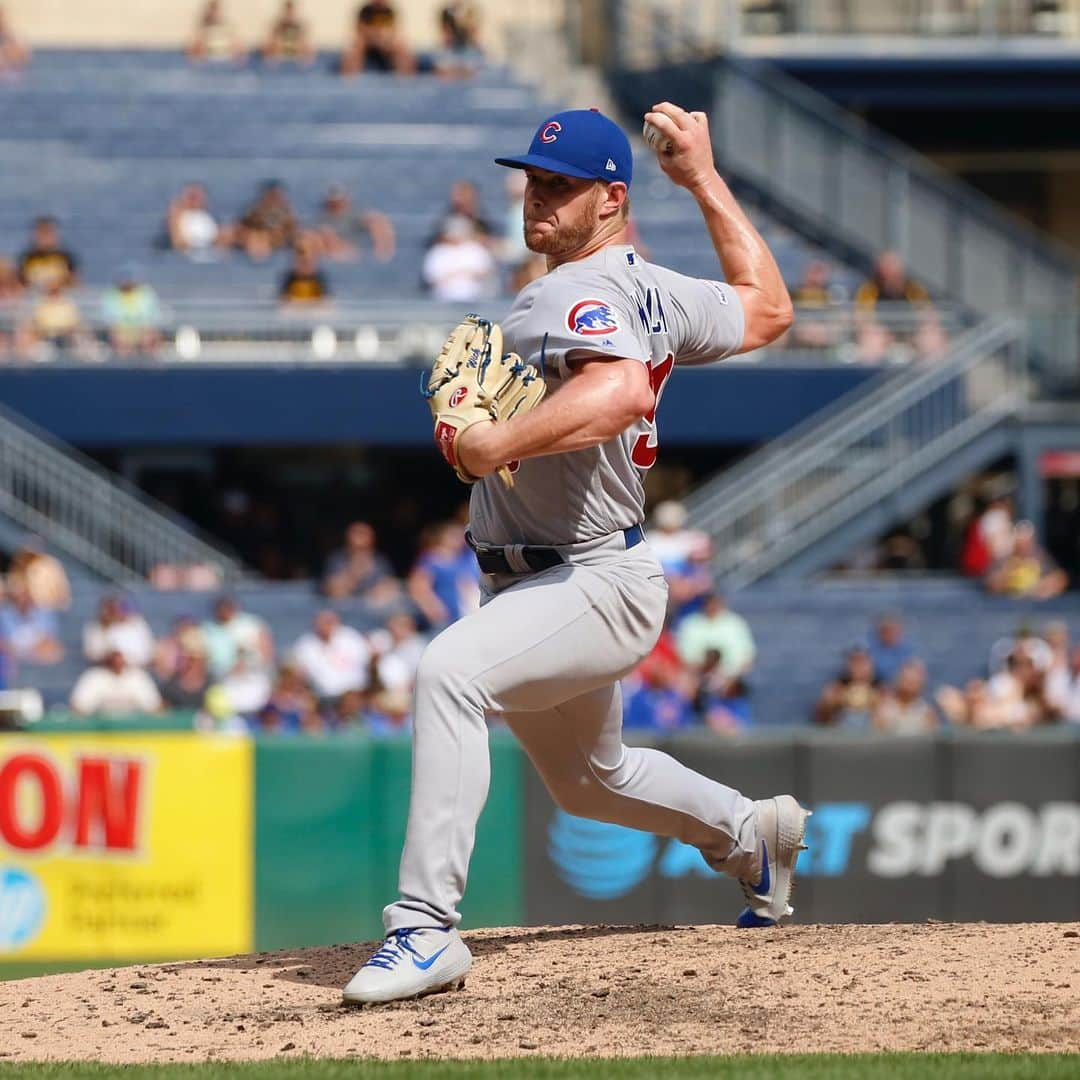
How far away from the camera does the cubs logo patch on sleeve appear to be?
5.15m

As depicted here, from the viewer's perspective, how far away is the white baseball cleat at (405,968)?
207 inches

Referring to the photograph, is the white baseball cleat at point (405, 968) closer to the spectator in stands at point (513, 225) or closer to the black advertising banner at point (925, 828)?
the black advertising banner at point (925, 828)

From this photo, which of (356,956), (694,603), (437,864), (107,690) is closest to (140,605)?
(107,690)

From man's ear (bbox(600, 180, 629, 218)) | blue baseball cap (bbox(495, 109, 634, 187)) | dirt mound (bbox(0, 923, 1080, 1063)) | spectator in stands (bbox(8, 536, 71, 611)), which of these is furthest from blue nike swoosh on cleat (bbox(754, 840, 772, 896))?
spectator in stands (bbox(8, 536, 71, 611))

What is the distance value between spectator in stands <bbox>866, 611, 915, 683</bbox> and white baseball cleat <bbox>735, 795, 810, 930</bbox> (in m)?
8.78

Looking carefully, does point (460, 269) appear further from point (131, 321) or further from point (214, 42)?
point (214, 42)

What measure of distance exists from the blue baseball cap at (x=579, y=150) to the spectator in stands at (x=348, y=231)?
14084 millimetres

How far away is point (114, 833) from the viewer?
11.4m

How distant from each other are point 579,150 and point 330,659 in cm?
937

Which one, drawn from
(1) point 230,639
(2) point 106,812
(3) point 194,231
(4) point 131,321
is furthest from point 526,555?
(3) point 194,231

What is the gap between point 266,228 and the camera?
63.5ft

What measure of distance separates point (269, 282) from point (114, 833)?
27.4ft

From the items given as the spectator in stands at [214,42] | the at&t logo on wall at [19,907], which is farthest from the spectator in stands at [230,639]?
the spectator in stands at [214,42]

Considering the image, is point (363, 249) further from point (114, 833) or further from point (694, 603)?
point (114, 833)
